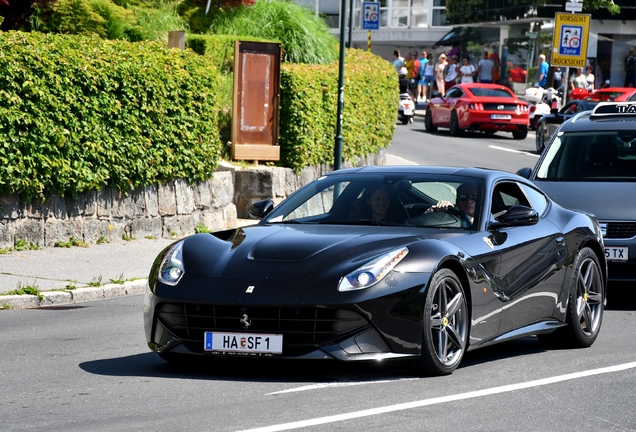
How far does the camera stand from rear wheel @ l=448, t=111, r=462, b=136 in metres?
37.2

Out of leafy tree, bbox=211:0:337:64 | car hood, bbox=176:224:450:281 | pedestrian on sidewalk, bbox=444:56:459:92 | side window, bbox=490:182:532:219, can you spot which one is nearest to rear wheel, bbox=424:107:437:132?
pedestrian on sidewalk, bbox=444:56:459:92

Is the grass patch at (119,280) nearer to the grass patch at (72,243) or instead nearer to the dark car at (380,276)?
the grass patch at (72,243)

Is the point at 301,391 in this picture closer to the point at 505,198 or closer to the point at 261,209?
the point at 261,209

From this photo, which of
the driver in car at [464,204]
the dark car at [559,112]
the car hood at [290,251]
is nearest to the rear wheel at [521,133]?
the dark car at [559,112]

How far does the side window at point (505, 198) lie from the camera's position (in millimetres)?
8844

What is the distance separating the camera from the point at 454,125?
37406 mm

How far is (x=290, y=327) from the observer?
725 centimetres

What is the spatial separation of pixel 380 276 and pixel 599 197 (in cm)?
520

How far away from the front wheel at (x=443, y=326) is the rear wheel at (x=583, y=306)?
5.38 feet

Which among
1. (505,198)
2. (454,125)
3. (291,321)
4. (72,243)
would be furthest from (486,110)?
(291,321)

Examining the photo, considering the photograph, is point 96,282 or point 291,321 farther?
point 96,282

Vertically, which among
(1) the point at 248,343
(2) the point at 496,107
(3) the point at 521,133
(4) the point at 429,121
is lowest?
(3) the point at 521,133

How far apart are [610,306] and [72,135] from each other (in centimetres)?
658

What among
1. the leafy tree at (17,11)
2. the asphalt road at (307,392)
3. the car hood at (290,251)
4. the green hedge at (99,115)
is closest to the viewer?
the asphalt road at (307,392)
